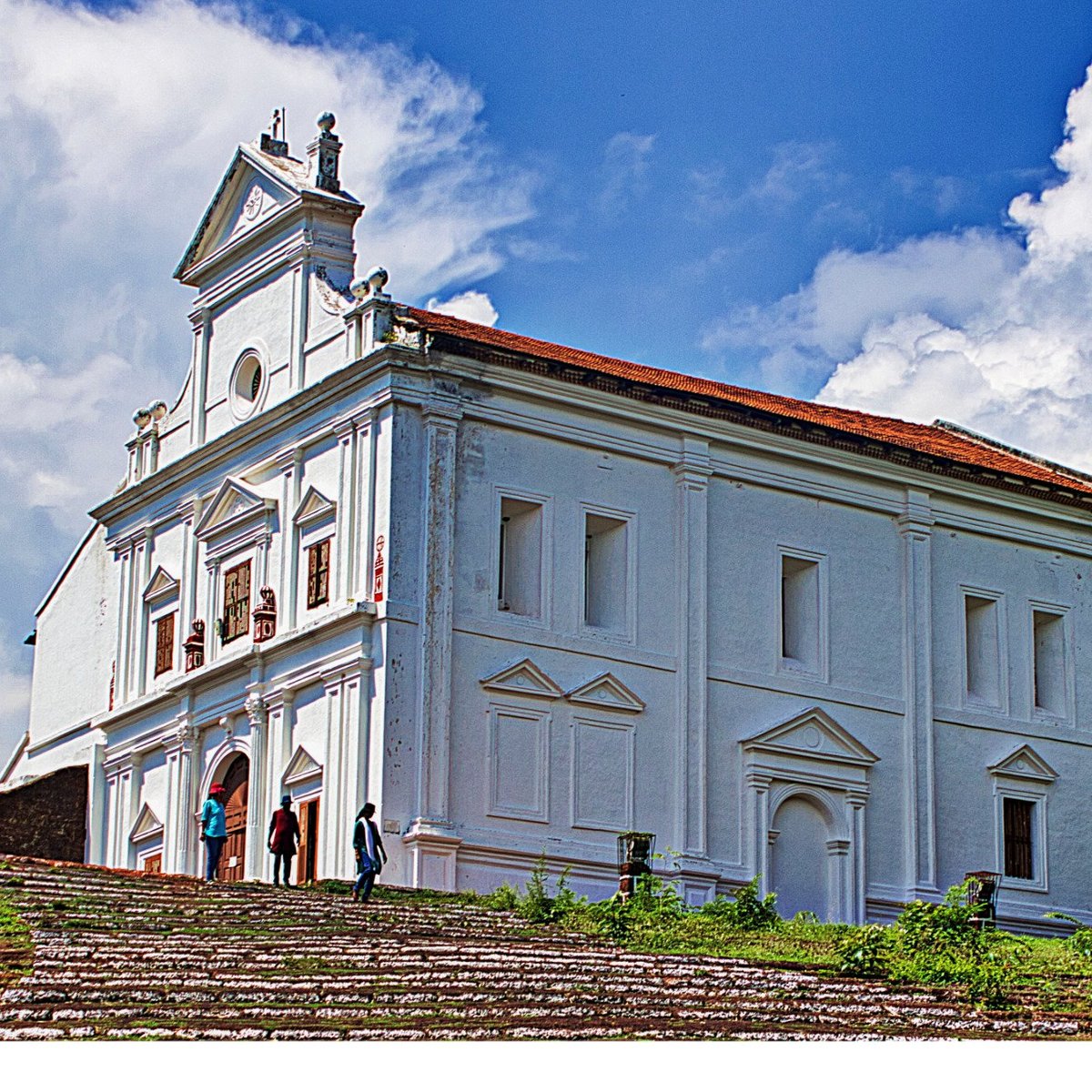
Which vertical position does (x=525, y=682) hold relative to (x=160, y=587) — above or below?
below

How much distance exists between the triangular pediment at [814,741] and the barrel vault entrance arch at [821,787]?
1 centimetres

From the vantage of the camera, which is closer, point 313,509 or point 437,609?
point 437,609

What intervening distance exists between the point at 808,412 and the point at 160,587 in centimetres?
1151

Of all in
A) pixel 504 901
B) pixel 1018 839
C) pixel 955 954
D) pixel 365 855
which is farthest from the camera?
pixel 1018 839

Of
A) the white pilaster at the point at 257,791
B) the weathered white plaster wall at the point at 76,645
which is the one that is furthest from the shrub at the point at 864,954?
the weathered white plaster wall at the point at 76,645

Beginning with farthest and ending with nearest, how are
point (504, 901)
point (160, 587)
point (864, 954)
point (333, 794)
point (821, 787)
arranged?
point (160, 587)
point (821, 787)
point (333, 794)
point (504, 901)
point (864, 954)

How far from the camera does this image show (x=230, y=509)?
3806 cm

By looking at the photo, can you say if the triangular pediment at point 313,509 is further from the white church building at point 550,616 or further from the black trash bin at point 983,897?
the black trash bin at point 983,897

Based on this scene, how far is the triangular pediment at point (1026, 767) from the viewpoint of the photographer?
39.2 meters

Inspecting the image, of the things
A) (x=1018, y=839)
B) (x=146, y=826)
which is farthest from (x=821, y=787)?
(x=146, y=826)

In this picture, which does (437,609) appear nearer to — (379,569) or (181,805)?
(379,569)

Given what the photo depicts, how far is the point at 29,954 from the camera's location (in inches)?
853

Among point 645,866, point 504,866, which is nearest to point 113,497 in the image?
point 504,866

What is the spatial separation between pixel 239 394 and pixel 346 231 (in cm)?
344
